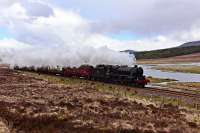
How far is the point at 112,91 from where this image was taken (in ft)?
168

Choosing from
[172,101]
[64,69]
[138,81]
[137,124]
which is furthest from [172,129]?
[64,69]

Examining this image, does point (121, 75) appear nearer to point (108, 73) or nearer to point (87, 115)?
point (108, 73)

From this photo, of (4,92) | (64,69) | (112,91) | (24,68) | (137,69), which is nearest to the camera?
(4,92)

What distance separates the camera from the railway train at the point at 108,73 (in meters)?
60.8

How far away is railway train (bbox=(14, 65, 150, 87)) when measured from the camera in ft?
199

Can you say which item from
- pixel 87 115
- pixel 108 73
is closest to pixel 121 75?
pixel 108 73

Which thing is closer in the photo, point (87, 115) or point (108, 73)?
point (87, 115)

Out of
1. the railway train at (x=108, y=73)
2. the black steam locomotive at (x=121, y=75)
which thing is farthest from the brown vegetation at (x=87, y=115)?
the railway train at (x=108, y=73)

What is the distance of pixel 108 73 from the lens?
216 feet

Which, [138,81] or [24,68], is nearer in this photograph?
[138,81]

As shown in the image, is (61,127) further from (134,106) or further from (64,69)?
(64,69)

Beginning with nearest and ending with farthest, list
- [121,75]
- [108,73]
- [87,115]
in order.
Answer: [87,115] < [121,75] < [108,73]

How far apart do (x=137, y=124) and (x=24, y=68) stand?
67.3 metres

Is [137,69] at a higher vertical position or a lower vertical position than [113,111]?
higher
